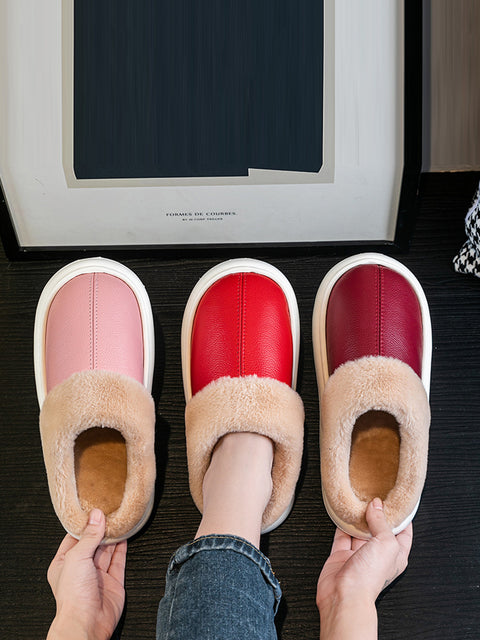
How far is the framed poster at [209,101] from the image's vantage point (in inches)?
27.3

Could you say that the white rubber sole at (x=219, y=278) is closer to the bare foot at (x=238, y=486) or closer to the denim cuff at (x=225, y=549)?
the bare foot at (x=238, y=486)

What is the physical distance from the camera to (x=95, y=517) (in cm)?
76

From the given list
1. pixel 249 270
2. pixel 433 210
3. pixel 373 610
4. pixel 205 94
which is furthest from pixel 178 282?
pixel 373 610

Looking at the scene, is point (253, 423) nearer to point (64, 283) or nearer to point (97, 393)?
point (97, 393)

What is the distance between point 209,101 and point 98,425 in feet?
1.39

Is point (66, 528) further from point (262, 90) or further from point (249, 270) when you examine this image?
point (262, 90)

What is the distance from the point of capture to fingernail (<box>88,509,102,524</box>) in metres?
0.76

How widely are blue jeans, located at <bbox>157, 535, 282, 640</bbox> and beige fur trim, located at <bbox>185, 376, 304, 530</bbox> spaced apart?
11 cm

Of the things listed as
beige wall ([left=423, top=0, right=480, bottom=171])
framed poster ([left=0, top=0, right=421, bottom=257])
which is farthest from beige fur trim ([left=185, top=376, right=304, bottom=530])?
beige wall ([left=423, top=0, right=480, bottom=171])

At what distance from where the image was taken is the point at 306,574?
0.82m

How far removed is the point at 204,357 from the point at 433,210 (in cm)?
39

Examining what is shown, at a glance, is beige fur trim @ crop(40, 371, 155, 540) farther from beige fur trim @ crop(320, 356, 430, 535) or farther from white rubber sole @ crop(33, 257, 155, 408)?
beige fur trim @ crop(320, 356, 430, 535)

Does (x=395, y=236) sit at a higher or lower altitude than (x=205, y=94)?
lower

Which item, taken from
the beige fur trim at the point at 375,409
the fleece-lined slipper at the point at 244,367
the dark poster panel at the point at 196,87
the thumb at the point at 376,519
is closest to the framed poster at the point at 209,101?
the dark poster panel at the point at 196,87
